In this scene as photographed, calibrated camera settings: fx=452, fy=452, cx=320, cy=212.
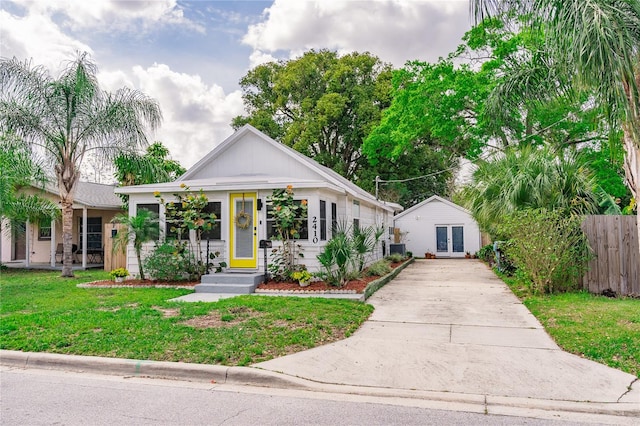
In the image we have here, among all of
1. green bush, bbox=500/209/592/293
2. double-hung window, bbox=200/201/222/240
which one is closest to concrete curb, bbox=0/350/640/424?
green bush, bbox=500/209/592/293

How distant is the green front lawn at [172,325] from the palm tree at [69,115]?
5.28 metres

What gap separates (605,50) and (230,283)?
885cm

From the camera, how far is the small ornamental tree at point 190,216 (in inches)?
467

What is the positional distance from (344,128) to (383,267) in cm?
1657

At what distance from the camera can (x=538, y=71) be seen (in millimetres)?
8164

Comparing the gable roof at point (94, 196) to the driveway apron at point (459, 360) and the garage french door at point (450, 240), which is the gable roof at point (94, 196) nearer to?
the driveway apron at point (459, 360)

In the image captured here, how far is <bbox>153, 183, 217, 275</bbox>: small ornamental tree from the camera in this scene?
38.9 feet

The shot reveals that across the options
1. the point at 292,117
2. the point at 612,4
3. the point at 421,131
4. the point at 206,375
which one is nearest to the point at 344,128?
the point at 292,117

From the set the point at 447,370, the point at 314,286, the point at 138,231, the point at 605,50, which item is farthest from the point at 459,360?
the point at 138,231

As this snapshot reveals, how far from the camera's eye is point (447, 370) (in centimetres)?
520

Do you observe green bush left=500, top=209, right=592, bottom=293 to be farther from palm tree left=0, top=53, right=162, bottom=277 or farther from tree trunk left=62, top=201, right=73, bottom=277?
tree trunk left=62, top=201, right=73, bottom=277

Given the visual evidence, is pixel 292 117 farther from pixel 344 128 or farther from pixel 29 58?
pixel 29 58

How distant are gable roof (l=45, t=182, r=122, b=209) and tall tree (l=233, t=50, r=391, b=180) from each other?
11.4m

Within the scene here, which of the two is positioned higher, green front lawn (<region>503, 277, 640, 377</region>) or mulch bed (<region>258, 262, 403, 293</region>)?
mulch bed (<region>258, 262, 403, 293</region>)
